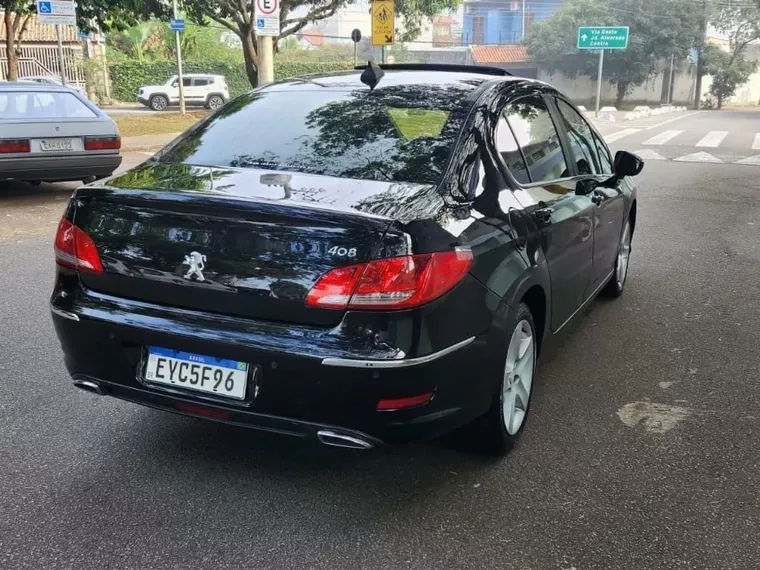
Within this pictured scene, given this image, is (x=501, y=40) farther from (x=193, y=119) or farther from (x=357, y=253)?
(x=357, y=253)

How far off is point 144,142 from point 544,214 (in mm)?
14986

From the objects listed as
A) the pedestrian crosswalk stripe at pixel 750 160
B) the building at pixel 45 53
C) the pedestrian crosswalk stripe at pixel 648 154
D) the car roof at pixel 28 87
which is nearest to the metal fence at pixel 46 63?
the building at pixel 45 53

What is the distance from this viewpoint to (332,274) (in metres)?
2.55

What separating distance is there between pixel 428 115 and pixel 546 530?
5.95ft

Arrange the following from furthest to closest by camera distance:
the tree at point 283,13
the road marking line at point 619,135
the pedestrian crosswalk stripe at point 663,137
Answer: the tree at point 283,13 → the road marking line at point 619,135 → the pedestrian crosswalk stripe at point 663,137

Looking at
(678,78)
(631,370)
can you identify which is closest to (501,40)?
(678,78)

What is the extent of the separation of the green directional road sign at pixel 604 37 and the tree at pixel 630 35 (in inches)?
406

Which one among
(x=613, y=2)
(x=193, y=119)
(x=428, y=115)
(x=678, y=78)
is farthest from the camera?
(x=678, y=78)

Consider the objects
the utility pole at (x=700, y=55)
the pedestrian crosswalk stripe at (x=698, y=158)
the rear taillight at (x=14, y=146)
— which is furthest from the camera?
the utility pole at (x=700, y=55)

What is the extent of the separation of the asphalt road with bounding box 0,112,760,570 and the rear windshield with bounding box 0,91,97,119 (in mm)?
5496

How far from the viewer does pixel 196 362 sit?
2723 millimetres

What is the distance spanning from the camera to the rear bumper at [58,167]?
28.9 feet

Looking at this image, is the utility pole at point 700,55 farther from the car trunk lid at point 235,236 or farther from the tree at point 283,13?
the car trunk lid at point 235,236

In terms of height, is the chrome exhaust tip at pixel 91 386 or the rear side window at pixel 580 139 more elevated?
the rear side window at pixel 580 139
